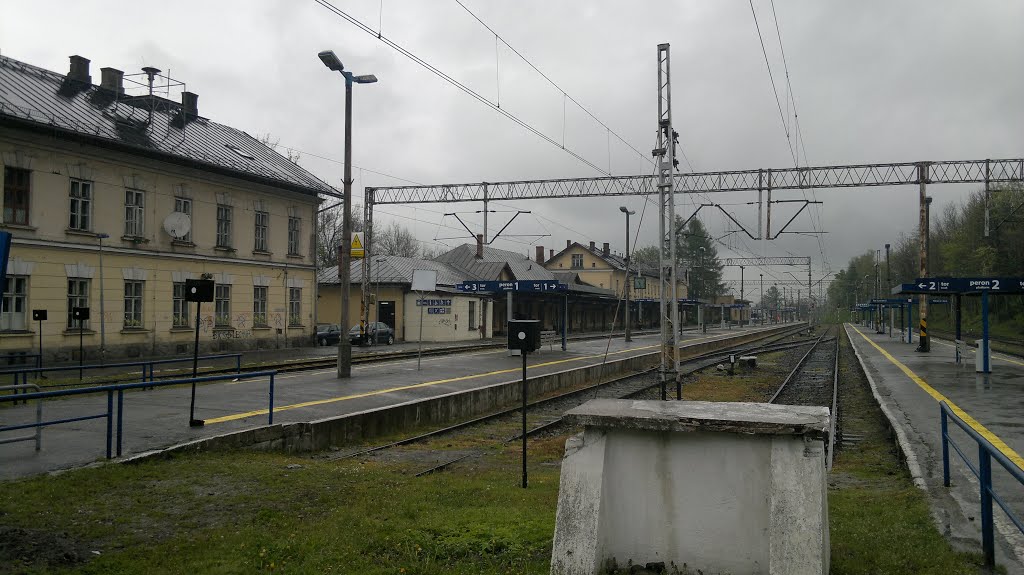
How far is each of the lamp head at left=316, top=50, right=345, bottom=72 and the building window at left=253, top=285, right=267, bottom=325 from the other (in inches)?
→ 644

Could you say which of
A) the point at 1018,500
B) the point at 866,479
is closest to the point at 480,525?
the point at 1018,500

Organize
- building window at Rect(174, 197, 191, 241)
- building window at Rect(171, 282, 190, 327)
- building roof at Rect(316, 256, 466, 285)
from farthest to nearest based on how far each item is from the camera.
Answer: building roof at Rect(316, 256, 466, 285), building window at Rect(174, 197, 191, 241), building window at Rect(171, 282, 190, 327)

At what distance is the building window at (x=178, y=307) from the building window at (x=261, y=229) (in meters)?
4.51

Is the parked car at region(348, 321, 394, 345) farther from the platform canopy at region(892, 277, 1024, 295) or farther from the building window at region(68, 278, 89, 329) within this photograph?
the platform canopy at region(892, 277, 1024, 295)

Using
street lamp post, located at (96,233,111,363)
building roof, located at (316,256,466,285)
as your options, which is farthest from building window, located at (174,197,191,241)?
building roof, located at (316,256,466,285)

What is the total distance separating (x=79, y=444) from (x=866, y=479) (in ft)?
33.0

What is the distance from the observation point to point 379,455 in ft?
37.2

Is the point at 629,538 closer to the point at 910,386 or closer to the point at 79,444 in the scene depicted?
the point at 79,444

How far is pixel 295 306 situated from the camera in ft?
112

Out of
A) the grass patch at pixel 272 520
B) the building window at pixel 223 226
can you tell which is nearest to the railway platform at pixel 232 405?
the grass patch at pixel 272 520

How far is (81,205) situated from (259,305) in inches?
348

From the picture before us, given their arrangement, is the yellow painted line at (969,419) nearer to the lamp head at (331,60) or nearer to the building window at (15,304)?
the lamp head at (331,60)

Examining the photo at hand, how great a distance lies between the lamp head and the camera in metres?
17.6

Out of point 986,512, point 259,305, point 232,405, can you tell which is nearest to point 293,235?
point 259,305
